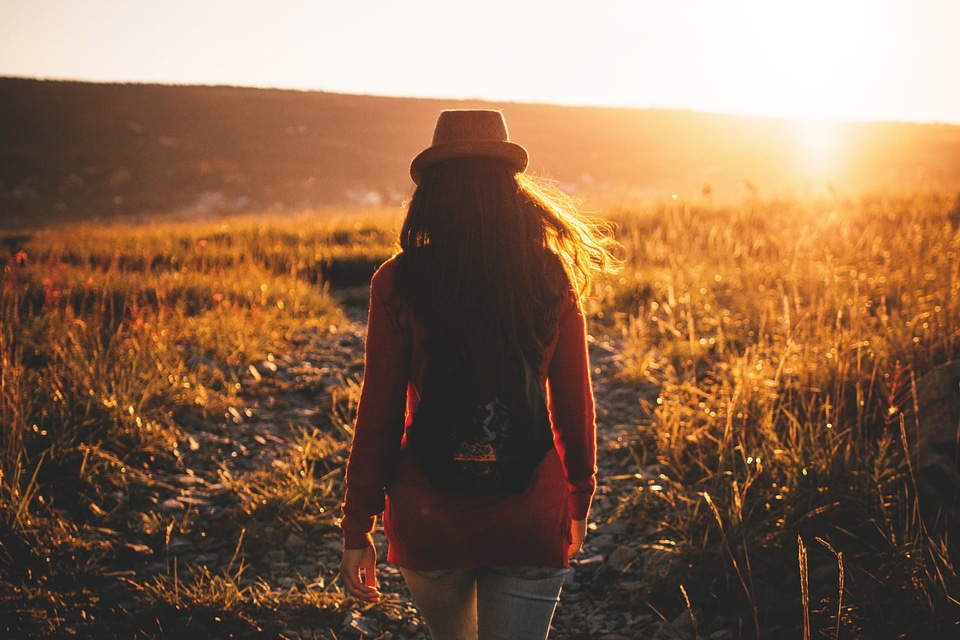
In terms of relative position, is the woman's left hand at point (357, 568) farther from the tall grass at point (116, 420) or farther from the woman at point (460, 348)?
the tall grass at point (116, 420)

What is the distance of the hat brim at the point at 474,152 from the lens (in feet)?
4.47

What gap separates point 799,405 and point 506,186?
2892 millimetres

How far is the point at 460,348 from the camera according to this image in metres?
1.32

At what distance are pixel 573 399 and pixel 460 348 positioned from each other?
1.04 feet

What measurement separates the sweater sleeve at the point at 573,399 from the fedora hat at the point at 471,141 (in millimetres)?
360

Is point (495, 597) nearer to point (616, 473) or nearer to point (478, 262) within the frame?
point (478, 262)

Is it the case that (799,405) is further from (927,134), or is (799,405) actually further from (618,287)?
(927,134)

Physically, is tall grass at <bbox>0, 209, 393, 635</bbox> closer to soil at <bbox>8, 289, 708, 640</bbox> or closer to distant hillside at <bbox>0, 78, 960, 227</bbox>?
soil at <bbox>8, 289, 708, 640</bbox>

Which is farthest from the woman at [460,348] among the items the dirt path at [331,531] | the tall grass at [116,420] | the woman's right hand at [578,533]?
the tall grass at [116,420]

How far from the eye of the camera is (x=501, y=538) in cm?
133

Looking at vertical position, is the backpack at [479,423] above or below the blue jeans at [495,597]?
above

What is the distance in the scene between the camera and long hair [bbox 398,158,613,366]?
1.33 m

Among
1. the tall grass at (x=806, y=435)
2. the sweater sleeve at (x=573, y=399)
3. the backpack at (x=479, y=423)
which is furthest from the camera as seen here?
the tall grass at (x=806, y=435)

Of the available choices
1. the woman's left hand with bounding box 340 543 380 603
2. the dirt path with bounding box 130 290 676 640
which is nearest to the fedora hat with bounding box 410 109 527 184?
the woman's left hand with bounding box 340 543 380 603
